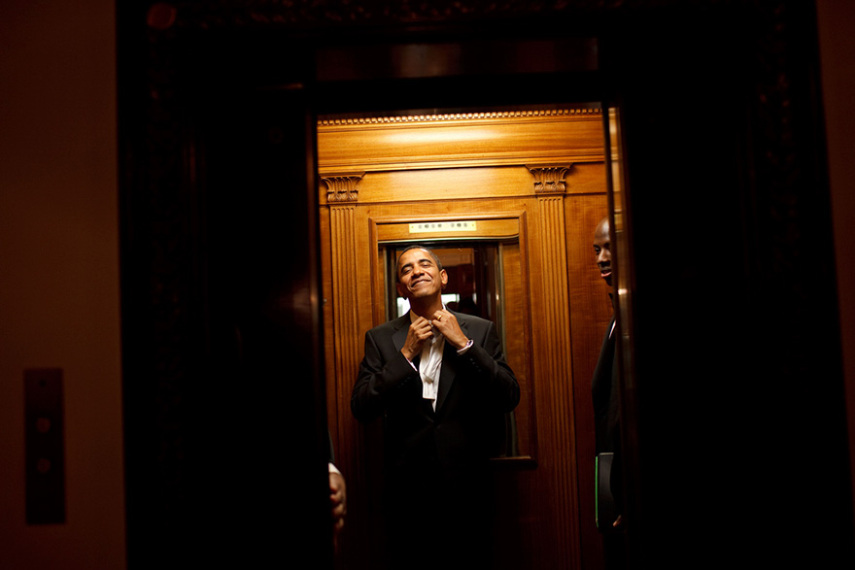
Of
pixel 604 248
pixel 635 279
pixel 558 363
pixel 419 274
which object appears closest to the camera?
pixel 635 279

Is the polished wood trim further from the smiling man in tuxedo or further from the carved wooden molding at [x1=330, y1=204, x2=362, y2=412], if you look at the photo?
the smiling man in tuxedo

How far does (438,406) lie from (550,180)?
1.15 m

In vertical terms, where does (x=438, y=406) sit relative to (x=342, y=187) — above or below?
below

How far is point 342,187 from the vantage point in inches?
101

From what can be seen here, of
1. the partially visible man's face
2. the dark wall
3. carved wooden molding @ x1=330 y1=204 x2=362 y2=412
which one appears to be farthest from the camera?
carved wooden molding @ x1=330 y1=204 x2=362 y2=412

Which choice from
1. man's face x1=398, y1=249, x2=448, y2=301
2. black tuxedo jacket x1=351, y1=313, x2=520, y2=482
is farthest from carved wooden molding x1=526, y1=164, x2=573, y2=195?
black tuxedo jacket x1=351, y1=313, x2=520, y2=482

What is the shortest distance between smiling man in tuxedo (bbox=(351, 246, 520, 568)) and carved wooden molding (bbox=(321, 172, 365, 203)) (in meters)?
0.48

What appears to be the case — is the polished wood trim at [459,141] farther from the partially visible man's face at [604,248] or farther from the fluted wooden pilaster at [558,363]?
the partially visible man's face at [604,248]

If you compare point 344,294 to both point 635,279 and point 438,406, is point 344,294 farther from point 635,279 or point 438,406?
point 635,279

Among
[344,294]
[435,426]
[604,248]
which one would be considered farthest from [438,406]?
[604,248]

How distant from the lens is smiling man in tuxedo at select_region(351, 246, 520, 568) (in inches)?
88.0

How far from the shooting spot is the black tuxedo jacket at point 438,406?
2.23 meters

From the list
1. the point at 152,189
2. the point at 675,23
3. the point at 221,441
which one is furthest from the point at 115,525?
the point at 675,23

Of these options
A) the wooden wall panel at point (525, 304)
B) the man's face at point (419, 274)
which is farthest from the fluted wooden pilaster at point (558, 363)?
the man's face at point (419, 274)
